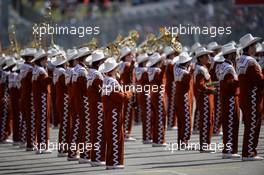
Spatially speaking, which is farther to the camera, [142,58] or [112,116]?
[142,58]

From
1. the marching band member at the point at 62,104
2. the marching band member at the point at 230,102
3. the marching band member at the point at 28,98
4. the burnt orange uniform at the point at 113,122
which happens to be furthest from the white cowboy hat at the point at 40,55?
the marching band member at the point at 230,102

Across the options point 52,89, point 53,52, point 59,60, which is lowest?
point 52,89

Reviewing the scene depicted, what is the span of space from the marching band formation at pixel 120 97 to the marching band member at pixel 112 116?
19 mm

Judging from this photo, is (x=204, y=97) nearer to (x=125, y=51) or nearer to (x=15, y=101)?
(x=125, y=51)

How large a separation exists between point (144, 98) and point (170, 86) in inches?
142

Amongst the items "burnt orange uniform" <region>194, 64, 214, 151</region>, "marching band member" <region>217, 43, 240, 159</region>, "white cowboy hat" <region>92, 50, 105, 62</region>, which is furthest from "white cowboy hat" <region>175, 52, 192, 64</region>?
"white cowboy hat" <region>92, 50, 105, 62</region>

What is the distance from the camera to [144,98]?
2581 centimetres

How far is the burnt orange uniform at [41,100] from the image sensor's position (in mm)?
24453

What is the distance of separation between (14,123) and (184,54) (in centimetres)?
532

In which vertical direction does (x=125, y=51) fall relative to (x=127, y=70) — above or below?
above
